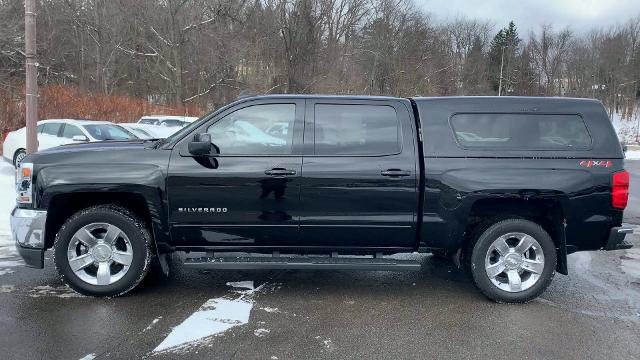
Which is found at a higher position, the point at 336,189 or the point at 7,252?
the point at 336,189

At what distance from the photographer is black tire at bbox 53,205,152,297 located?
4652 mm

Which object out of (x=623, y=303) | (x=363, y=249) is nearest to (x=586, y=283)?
(x=623, y=303)

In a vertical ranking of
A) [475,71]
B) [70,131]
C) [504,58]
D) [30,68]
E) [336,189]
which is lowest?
[336,189]

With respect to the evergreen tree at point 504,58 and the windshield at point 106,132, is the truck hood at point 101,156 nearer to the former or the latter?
the windshield at point 106,132

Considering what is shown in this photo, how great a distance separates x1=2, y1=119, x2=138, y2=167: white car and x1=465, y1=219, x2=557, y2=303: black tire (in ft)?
36.8

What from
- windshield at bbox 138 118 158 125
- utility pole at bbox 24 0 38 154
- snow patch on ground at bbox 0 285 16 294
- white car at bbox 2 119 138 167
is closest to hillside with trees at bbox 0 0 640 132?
windshield at bbox 138 118 158 125

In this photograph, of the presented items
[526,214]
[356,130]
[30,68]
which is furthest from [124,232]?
[30,68]

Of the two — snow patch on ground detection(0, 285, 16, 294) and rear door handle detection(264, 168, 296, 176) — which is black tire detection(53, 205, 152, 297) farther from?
rear door handle detection(264, 168, 296, 176)

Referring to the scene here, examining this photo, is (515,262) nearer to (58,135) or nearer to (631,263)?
(631,263)

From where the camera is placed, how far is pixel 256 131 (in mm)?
4770

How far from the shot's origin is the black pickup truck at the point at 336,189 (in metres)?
4.62

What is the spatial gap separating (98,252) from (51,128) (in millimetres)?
10953

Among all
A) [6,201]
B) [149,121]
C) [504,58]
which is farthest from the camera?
[504,58]

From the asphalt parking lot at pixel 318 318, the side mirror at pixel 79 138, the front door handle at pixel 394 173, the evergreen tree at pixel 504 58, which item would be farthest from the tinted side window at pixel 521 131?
the evergreen tree at pixel 504 58
